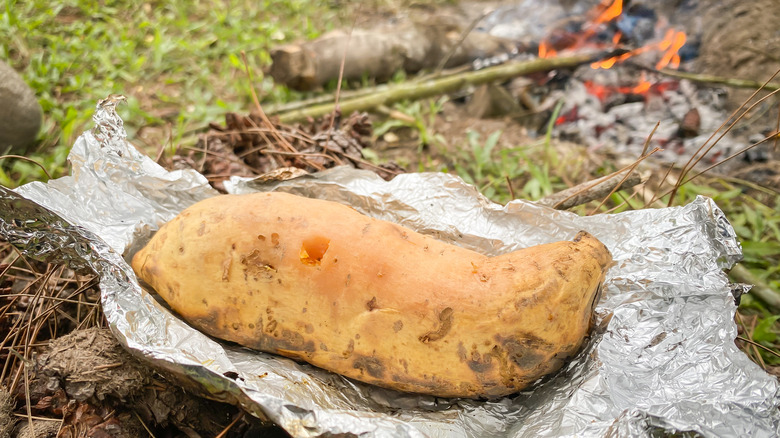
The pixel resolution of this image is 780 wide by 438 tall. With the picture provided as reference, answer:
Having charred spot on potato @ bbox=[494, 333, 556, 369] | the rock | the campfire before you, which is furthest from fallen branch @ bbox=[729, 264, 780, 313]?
the rock

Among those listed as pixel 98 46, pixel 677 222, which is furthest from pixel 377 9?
pixel 677 222

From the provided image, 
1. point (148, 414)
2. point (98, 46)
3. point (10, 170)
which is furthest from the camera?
point (98, 46)

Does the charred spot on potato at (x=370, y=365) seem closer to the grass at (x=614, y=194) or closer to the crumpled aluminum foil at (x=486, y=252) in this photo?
the crumpled aluminum foil at (x=486, y=252)

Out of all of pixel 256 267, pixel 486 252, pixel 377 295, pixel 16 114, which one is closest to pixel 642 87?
pixel 486 252

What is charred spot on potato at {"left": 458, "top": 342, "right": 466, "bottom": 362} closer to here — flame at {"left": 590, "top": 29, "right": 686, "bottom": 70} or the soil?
the soil

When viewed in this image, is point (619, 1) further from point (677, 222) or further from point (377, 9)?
point (677, 222)

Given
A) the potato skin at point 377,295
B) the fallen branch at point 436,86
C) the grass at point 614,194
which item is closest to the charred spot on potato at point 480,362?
the potato skin at point 377,295
